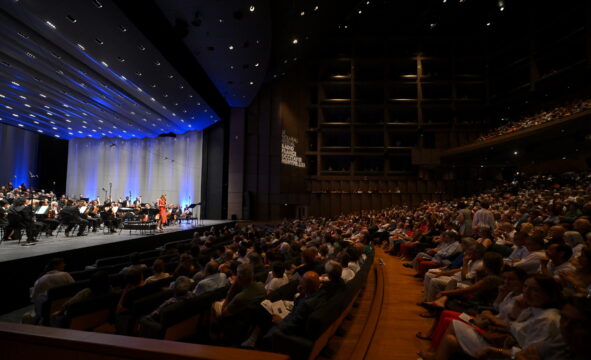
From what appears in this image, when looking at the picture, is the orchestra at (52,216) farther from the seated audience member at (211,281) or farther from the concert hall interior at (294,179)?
the seated audience member at (211,281)

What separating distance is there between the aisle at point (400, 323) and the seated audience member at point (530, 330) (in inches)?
32.5

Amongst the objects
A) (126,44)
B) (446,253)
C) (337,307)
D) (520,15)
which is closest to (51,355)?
(337,307)

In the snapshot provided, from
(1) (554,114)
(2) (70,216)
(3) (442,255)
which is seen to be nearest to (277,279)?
(3) (442,255)

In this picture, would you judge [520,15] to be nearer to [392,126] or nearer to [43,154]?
[392,126]

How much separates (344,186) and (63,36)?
17618 mm

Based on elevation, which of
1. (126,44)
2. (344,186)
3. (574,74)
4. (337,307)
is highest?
(574,74)

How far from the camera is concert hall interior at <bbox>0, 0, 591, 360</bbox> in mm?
3084

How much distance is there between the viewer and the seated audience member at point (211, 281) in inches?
149

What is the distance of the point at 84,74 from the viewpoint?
35.1 feet

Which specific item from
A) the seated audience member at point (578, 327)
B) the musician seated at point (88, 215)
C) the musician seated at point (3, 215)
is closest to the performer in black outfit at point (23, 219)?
the musician seated at point (3, 215)

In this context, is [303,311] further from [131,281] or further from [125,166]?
[125,166]

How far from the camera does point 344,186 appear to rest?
74.6 feet

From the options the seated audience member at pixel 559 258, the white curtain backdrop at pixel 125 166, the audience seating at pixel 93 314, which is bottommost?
the audience seating at pixel 93 314

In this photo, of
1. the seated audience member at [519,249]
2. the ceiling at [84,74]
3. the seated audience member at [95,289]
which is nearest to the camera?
the seated audience member at [95,289]
